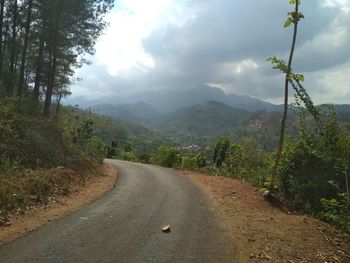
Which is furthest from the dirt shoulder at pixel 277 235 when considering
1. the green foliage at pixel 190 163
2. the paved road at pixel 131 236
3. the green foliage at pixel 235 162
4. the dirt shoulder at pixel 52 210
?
the green foliage at pixel 190 163

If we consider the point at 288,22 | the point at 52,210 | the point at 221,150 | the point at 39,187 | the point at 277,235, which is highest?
the point at 288,22

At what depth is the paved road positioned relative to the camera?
7.29 metres

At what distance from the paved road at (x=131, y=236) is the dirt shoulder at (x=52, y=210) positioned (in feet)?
1.02

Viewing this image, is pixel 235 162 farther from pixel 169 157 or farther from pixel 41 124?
pixel 41 124

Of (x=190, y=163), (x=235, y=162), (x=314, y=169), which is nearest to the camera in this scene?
(x=314, y=169)

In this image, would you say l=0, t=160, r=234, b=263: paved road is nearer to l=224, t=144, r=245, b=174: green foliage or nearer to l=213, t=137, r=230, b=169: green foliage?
l=224, t=144, r=245, b=174: green foliage

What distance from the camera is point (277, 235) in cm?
982

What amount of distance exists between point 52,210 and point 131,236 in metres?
3.26

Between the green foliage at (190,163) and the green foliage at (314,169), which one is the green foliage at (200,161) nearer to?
the green foliage at (190,163)

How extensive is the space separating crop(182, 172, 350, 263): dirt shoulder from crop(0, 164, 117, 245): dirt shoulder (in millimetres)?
4563

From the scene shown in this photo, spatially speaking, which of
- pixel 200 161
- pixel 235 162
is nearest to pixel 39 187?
pixel 235 162

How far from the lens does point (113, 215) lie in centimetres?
1055

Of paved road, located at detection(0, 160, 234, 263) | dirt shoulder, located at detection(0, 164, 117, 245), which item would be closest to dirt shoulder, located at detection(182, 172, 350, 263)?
paved road, located at detection(0, 160, 234, 263)

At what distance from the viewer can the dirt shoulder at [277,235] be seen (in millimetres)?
8375
